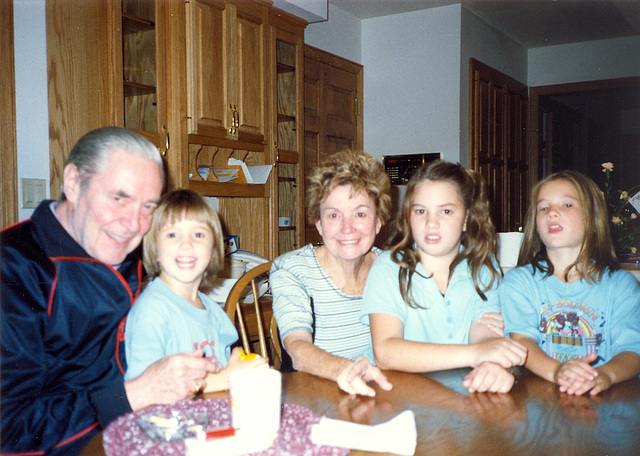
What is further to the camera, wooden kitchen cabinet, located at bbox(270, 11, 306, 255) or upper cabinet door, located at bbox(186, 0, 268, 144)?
wooden kitchen cabinet, located at bbox(270, 11, 306, 255)

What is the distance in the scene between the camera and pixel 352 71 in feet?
13.3

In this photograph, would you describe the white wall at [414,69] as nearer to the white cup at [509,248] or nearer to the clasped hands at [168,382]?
the white cup at [509,248]

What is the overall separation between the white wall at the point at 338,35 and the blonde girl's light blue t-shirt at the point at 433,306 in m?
2.64

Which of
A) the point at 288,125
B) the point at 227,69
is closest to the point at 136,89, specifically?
the point at 227,69

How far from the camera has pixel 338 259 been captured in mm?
1486

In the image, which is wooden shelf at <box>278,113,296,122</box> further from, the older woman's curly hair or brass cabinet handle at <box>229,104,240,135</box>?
the older woman's curly hair

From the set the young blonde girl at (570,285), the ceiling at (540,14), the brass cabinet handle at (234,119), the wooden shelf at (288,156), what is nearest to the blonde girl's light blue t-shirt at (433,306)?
the young blonde girl at (570,285)

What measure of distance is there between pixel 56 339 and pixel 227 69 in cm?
197

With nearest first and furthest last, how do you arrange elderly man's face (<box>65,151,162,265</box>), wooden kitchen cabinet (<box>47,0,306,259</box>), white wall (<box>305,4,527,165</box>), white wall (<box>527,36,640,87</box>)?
elderly man's face (<box>65,151,162,265</box>) → wooden kitchen cabinet (<box>47,0,306,259</box>) → white wall (<box>305,4,527,165</box>) → white wall (<box>527,36,640,87</box>)

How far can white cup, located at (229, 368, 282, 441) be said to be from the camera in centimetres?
72

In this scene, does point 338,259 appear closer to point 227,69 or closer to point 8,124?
point 8,124

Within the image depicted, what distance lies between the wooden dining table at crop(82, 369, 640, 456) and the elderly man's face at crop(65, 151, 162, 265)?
360 millimetres

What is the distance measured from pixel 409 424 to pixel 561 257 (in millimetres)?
899

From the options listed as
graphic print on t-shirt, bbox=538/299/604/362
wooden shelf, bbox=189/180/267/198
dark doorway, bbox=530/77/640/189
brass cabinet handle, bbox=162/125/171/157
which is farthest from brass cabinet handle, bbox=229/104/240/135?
dark doorway, bbox=530/77/640/189
